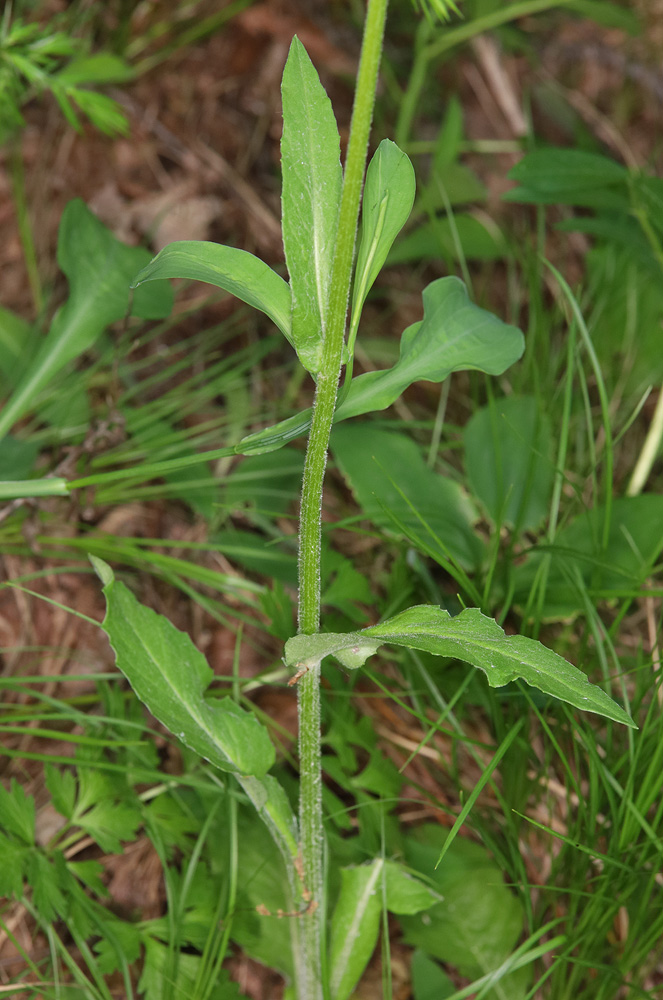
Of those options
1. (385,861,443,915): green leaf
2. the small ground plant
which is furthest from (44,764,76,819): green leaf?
(385,861,443,915): green leaf

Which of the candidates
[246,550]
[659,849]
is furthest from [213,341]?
[659,849]

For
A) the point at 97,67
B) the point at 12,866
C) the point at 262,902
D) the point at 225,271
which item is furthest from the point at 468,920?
the point at 97,67

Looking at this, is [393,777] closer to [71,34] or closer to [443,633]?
[443,633]

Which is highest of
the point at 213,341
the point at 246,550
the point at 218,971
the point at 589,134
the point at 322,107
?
the point at 322,107

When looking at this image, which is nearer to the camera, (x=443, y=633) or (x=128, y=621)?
(x=443, y=633)

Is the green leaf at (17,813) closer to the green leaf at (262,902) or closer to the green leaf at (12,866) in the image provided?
the green leaf at (12,866)

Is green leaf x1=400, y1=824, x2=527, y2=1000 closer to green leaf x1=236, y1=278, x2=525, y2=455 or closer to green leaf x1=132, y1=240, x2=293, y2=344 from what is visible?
green leaf x1=236, y1=278, x2=525, y2=455
